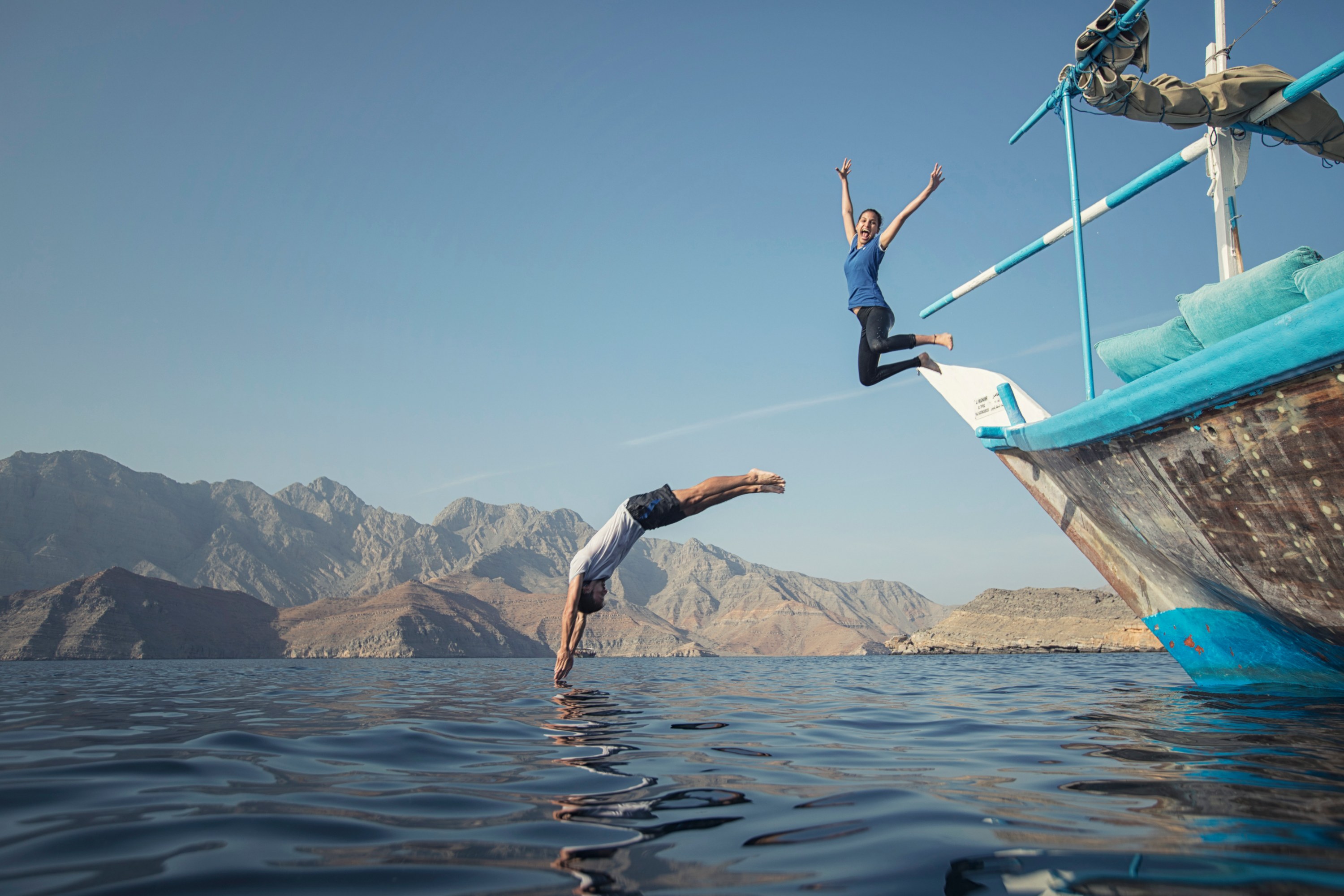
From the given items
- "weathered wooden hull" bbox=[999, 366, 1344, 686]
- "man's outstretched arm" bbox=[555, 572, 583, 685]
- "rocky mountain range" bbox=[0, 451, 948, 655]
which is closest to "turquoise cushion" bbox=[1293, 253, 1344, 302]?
"weathered wooden hull" bbox=[999, 366, 1344, 686]

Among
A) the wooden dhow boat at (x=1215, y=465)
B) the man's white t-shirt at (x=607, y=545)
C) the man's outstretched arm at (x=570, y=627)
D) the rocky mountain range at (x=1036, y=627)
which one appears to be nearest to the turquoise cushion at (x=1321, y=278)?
the wooden dhow boat at (x=1215, y=465)

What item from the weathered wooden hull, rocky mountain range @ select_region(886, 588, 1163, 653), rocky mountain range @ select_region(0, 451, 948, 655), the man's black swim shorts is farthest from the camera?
rocky mountain range @ select_region(0, 451, 948, 655)

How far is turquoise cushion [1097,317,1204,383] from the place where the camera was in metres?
5.52

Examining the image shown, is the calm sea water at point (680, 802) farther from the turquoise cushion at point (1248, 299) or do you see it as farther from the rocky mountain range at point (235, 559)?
the rocky mountain range at point (235, 559)

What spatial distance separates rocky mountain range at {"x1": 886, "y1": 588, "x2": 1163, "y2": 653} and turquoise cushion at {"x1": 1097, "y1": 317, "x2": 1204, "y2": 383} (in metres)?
61.6

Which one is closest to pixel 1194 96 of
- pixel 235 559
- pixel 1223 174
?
pixel 1223 174

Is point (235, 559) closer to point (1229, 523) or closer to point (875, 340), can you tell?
point (875, 340)

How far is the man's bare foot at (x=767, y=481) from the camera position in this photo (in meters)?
6.71

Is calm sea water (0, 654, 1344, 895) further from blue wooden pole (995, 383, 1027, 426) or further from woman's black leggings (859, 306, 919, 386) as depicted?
woman's black leggings (859, 306, 919, 386)

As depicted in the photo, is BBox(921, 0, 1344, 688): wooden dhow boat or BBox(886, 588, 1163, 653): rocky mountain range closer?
BBox(921, 0, 1344, 688): wooden dhow boat

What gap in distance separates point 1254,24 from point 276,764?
10107 millimetres

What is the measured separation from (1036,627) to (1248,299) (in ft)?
242

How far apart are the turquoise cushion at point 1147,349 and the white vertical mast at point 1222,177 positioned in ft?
5.98

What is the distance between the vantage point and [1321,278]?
4.37 metres
